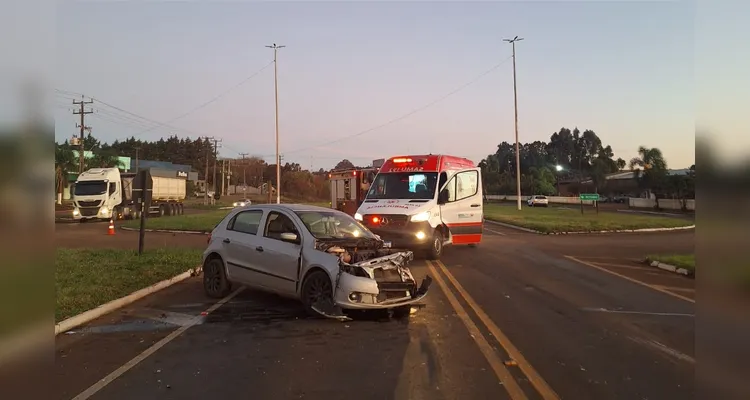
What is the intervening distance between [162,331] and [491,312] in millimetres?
4837

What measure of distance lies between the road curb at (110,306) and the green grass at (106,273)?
111 millimetres

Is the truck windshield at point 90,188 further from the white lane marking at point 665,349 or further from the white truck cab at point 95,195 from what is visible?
the white lane marking at point 665,349

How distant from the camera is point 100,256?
14.4 meters

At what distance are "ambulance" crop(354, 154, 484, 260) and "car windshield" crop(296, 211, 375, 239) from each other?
4.85 metres

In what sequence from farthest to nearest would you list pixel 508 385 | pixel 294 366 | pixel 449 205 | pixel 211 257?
pixel 449 205 → pixel 211 257 → pixel 294 366 → pixel 508 385

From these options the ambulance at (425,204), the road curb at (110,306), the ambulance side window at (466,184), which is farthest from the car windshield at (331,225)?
the ambulance side window at (466,184)

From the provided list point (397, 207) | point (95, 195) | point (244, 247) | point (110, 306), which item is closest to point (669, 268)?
point (397, 207)

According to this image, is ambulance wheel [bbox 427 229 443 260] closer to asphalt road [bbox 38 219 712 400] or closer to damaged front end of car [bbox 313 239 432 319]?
asphalt road [bbox 38 219 712 400]

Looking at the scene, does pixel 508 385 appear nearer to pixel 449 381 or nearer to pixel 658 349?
pixel 449 381

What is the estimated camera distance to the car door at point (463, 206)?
15.7m

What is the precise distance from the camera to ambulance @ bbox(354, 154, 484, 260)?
14539 millimetres

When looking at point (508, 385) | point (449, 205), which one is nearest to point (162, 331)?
point (508, 385)

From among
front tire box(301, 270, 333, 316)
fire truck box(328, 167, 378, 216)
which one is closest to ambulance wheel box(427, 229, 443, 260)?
front tire box(301, 270, 333, 316)
